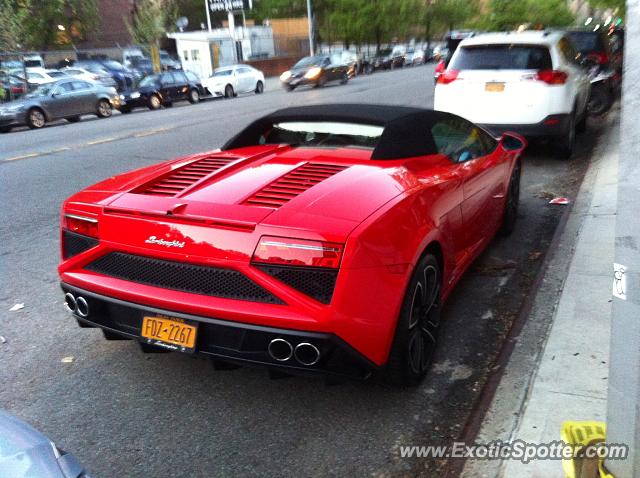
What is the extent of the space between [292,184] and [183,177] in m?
0.73

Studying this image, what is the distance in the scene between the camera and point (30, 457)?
197 centimetres

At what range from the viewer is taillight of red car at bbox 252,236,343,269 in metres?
2.79

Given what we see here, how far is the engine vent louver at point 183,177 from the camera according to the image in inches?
136

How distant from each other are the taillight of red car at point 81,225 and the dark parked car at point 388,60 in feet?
154

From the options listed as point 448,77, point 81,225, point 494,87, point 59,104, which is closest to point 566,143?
point 494,87

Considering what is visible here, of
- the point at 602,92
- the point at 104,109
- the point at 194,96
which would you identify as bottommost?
the point at 194,96

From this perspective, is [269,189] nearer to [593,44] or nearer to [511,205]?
[511,205]

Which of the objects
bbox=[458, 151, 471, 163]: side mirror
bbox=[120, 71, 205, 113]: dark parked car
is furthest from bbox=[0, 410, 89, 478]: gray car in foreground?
bbox=[120, 71, 205, 113]: dark parked car

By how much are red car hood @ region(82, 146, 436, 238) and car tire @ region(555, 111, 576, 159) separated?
5.89 metres

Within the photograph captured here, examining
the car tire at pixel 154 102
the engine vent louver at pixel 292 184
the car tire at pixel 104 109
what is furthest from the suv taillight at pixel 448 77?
the car tire at pixel 154 102

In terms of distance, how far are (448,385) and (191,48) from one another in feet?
149

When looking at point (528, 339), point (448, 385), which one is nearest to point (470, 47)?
point (528, 339)

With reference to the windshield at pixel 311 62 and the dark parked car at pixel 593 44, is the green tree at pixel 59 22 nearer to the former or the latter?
the windshield at pixel 311 62

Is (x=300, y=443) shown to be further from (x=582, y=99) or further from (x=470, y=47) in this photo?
(x=582, y=99)
